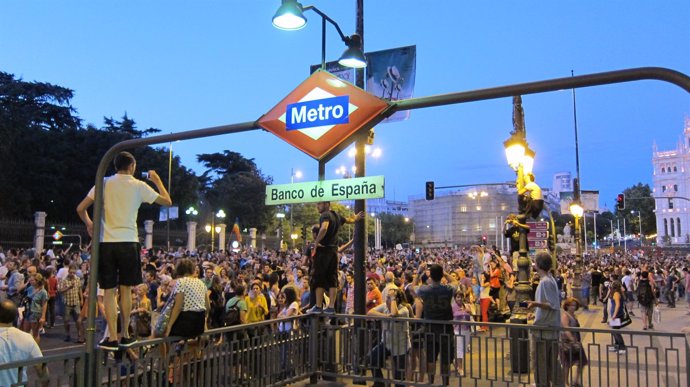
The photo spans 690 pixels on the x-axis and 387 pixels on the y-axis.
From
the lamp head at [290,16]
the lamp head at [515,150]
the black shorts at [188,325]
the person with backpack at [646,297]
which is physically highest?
the lamp head at [290,16]

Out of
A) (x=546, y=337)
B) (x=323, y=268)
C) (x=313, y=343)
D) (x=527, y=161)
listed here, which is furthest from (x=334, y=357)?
(x=527, y=161)

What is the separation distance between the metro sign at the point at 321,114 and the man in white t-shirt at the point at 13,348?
315cm

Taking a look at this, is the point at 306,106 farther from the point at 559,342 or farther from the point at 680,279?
the point at 680,279

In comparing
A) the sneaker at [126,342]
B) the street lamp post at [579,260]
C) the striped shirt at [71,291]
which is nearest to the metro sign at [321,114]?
the sneaker at [126,342]

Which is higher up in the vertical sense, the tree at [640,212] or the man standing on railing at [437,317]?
the tree at [640,212]

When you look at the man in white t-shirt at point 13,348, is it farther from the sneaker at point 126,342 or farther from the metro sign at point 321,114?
the metro sign at point 321,114

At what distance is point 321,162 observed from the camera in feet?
22.7

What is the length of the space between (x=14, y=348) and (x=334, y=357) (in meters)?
4.49

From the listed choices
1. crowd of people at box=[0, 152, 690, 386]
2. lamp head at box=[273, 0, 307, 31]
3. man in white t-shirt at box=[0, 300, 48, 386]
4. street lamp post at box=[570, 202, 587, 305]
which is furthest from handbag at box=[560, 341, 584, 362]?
street lamp post at box=[570, 202, 587, 305]

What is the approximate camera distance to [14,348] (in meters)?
4.95

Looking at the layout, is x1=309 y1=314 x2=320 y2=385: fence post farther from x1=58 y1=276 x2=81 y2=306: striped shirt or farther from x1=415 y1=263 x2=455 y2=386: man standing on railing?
x1=58 y1=276 x2=81 y2=306: striped shirt

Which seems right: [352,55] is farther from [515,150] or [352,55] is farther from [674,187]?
[674,187]

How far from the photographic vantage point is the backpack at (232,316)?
969 centimetres

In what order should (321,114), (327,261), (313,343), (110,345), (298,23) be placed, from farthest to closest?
(327,261)
(313,343)
(298,23)
(321,114)
(110,345)
